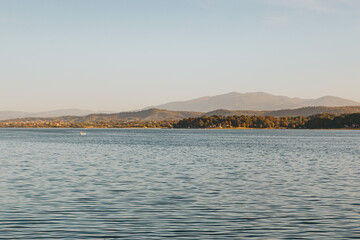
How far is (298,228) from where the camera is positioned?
23.0m

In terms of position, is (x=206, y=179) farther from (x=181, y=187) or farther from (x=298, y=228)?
(x=298, y=228)

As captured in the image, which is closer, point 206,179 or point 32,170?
point 206,179

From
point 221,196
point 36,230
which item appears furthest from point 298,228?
point 36,230

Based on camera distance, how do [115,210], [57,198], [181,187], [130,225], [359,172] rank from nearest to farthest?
[130,225] → [115,210] → [57,198] → [181,187] → [359,172]

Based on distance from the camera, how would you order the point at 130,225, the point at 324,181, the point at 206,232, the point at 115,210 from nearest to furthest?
the point at 206,232 → the point at 130,225 → the point at 115,210 → the point at 324,181

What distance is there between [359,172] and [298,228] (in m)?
31.7

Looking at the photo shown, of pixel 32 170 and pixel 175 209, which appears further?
pixel 32 170

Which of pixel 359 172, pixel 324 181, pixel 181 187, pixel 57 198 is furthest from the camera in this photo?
pixel 359 172

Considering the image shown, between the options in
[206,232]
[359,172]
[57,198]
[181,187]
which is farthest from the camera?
[359,172]

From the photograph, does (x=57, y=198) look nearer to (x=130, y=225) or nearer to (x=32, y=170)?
(x=130, y=225)

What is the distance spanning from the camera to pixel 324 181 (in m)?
42.6

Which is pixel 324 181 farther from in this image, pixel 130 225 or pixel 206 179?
pixel 130 225

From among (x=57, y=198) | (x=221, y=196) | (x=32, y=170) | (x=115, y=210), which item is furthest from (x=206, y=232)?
(x=32, y=170)

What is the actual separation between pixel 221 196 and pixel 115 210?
29.7 feet
